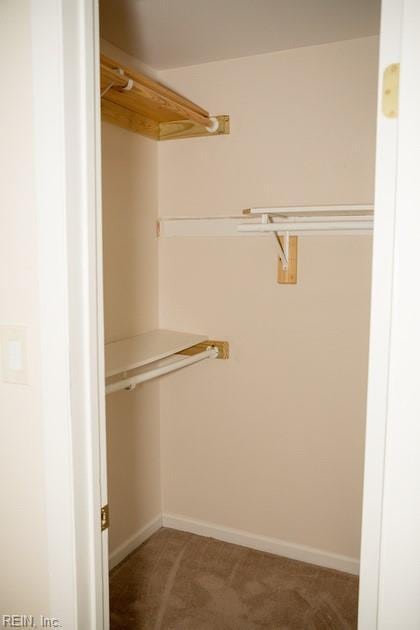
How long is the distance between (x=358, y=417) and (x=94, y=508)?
153cm

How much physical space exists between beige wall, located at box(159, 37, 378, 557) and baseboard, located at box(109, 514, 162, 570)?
17cm

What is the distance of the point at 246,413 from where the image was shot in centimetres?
256

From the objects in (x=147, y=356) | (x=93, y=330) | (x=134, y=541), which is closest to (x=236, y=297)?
(x=147, y=356)

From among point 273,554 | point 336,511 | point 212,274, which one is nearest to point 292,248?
point 212,274

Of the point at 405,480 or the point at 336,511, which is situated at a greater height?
the point at 405,480

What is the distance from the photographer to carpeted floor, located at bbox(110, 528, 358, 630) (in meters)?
2.08

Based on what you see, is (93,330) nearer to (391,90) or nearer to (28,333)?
(28,333)

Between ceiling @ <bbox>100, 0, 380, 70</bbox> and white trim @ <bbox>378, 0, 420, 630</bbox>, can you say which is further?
ceiling @ <bbox>100, 0, 380, 70</bbox>

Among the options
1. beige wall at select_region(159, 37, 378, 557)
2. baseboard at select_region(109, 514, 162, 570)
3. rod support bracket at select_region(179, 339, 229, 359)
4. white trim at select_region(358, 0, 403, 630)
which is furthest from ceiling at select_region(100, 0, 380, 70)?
baseboard at select_region(109, 514, 162, 570)

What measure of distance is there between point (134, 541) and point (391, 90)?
2375mm

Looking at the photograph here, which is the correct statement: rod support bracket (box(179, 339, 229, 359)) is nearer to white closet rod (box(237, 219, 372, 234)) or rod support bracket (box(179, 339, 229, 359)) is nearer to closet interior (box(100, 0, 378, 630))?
closet interior (box(100, 0, 378, 630))

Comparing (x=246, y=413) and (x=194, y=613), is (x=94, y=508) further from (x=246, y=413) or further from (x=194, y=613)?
(x=246, y=413)

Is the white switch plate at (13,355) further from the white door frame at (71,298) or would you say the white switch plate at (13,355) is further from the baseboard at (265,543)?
the baseboard at (265,543)

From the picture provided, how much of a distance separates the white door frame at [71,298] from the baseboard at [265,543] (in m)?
1.60
